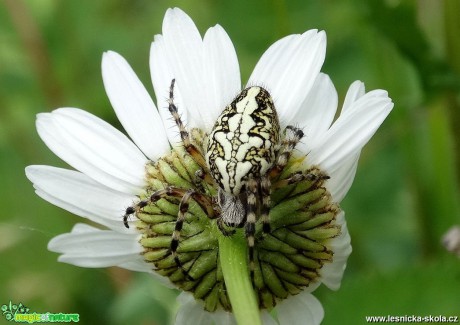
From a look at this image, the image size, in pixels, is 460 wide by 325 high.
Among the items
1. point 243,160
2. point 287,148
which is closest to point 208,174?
point 243,160

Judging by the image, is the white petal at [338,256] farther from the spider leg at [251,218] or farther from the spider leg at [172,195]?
the spider leg at [172,195]

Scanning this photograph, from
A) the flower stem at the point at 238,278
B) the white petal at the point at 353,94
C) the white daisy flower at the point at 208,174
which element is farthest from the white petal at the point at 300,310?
the white petal at the point at 353,94

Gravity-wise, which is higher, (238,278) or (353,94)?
(353,94)

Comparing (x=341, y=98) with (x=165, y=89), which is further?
(x=341, y=98)

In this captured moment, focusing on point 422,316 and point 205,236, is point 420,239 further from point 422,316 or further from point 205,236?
point 205,236

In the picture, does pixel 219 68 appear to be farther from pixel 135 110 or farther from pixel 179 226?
pixel 179 226

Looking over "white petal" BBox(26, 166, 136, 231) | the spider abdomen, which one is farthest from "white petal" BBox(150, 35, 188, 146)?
"white petal" BBox(26, 166, 136, 231)

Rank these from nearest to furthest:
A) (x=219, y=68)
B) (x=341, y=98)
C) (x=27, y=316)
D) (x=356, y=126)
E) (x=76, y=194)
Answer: (x=356, y=126), (x=76, y=194), (x=219, y=68), (x=27, y=316), (x=341, y=98)
